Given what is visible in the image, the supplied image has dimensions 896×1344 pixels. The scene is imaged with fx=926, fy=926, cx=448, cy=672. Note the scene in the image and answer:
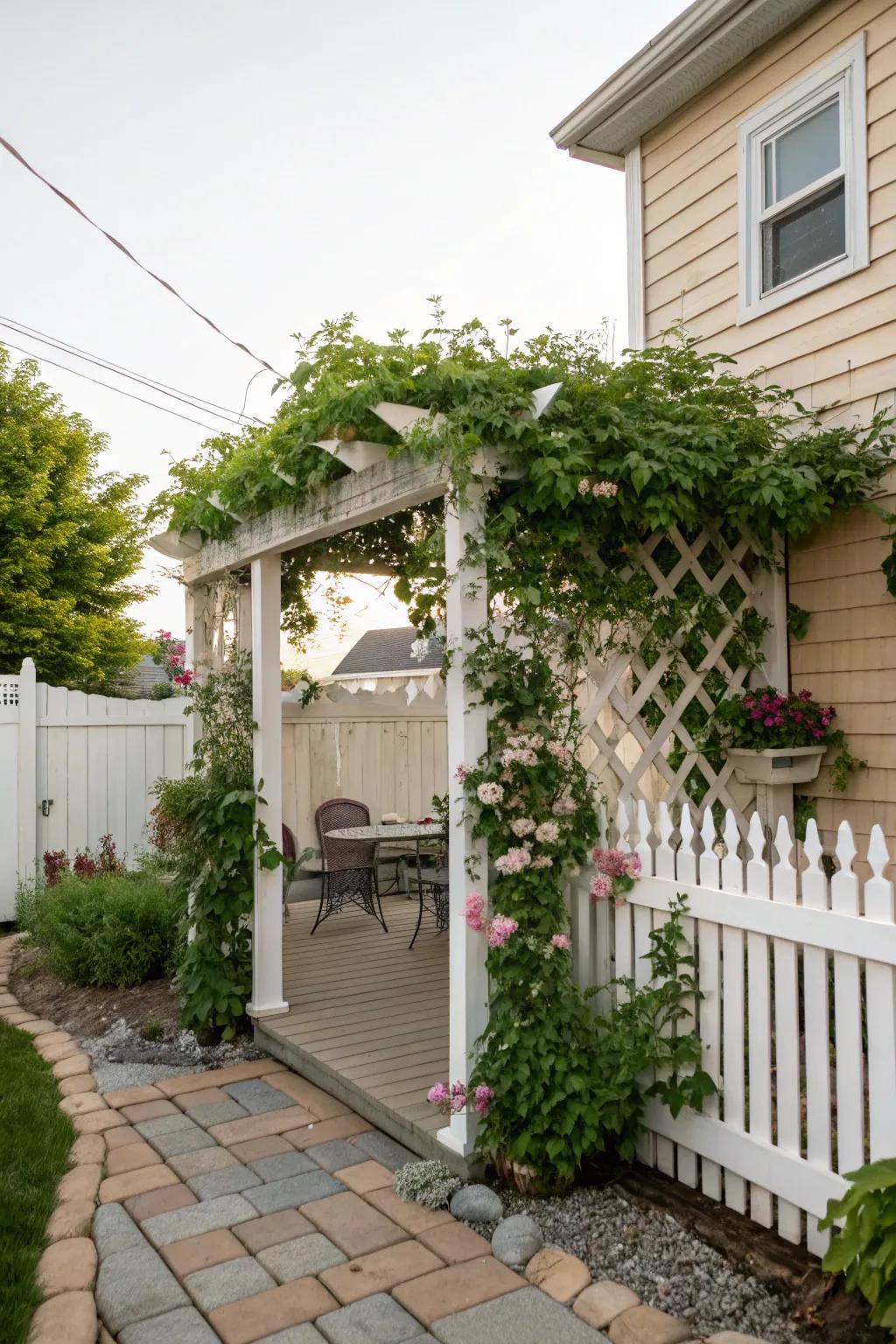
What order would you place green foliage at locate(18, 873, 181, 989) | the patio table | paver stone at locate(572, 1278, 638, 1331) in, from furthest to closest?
the patio table → green foliage at locate(18, 873, 181, 989) → paver stone at locate(572, 1278, 638, 1331)

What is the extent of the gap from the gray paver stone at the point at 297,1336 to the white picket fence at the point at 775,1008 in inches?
46.6

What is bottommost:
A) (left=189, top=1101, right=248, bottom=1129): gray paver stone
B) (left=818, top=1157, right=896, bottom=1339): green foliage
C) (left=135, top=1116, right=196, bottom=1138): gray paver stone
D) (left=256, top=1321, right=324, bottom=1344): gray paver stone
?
(left=189, top=1101, right=248, bottom=1129): gray paver stone

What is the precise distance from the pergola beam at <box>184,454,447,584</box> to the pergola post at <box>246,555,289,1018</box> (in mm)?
186

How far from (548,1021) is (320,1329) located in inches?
39.1

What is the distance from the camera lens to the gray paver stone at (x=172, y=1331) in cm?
220

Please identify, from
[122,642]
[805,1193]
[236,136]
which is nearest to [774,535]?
[805,1193]

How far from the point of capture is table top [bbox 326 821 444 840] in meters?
5.84

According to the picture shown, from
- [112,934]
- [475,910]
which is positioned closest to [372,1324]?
[475,910]

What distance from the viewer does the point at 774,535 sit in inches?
161

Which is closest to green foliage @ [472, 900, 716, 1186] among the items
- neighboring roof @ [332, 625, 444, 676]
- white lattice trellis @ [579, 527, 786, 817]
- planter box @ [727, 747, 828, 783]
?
white lattice trellis @ [579, 527, 786, 817]

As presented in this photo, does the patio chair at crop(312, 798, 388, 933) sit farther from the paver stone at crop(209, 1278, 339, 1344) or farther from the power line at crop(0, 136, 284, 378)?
the paver stone at crop(209, 1278, 339, 1344)

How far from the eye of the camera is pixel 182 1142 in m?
3.34

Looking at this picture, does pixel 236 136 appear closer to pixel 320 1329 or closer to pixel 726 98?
pixel 726 98

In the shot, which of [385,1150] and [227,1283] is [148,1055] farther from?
[227,1283]
